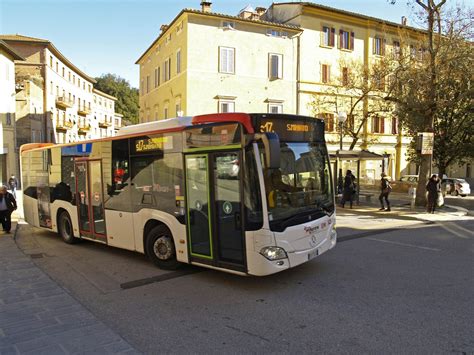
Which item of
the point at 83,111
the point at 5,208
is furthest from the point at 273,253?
the point at 83,111

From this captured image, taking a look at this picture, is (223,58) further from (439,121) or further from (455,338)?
(455,338)

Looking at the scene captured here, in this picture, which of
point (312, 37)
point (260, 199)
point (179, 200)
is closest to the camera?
point (260, 199)

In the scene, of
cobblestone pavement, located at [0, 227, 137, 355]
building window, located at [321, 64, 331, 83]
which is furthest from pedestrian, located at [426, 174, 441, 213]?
building window, located at [321, 64, 331, 83]

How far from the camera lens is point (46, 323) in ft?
15.4

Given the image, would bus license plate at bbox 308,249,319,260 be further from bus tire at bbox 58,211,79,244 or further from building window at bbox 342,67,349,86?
building window at bbox 342,67,349,86

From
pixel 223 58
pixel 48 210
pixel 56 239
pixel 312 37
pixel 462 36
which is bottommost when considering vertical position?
pixel 56 239

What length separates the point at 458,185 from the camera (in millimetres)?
26406

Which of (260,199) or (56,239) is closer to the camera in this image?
(260,199)

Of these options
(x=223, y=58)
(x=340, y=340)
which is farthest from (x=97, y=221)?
(x=223, y=58)

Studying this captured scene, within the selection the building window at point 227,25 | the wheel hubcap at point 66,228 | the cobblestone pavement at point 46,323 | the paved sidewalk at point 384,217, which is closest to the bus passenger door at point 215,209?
the cobblestone pavement at point 46,323

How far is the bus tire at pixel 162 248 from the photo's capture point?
6865 mm

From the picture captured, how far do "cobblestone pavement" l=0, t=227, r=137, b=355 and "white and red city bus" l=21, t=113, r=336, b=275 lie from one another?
6.23ft

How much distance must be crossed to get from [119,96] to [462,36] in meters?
79.2

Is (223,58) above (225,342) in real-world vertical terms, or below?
above
